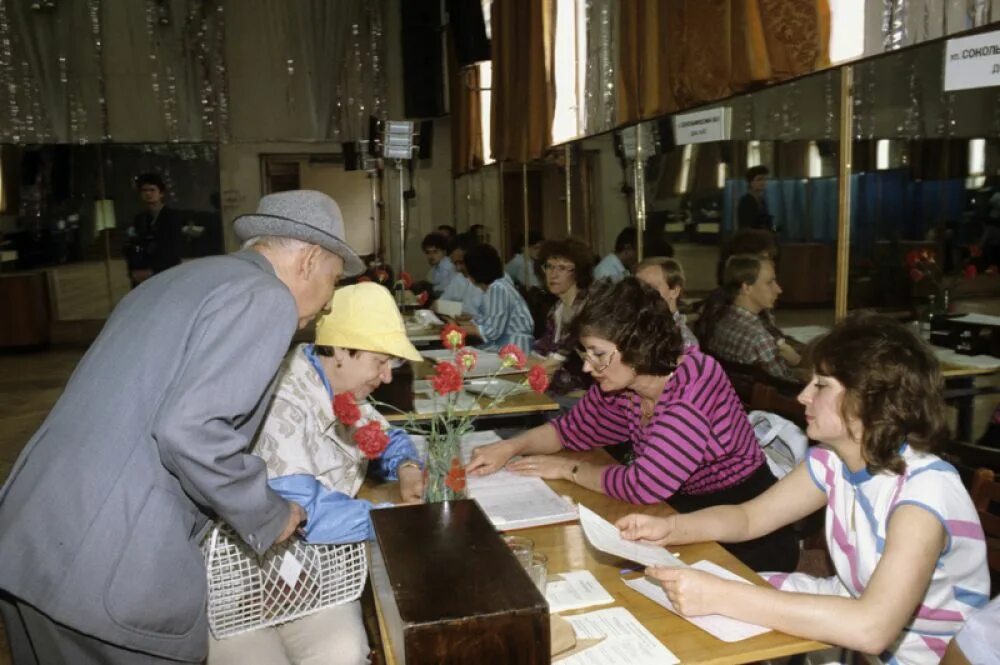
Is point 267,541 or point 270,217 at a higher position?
point 270,217

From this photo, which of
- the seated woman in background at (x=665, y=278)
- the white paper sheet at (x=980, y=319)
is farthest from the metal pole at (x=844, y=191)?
the white paper sheet at (x=980, y=319)

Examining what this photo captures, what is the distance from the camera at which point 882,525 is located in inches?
57.7

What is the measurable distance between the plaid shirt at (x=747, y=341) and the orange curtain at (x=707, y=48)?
1.02 meters

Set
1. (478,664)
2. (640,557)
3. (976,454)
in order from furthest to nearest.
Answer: (976,454)
(640,557)
(478,664)

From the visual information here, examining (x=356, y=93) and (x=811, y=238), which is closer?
(x=811, y=238)

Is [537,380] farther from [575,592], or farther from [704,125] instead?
[704,125]

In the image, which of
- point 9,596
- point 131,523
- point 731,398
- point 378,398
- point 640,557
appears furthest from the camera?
point 378,398

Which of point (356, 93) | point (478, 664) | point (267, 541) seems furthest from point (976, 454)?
point (356, 93)

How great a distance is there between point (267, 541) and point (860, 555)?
1.08 meters

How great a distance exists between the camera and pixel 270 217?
1628mm

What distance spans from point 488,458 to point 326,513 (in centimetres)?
63

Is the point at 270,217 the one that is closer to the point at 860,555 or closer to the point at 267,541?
the point at 267,541

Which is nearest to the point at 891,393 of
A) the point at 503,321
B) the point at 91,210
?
the point at 503,321

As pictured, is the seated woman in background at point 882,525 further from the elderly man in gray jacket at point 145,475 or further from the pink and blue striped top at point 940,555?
the elderly man in gray jacket at point 145,475
